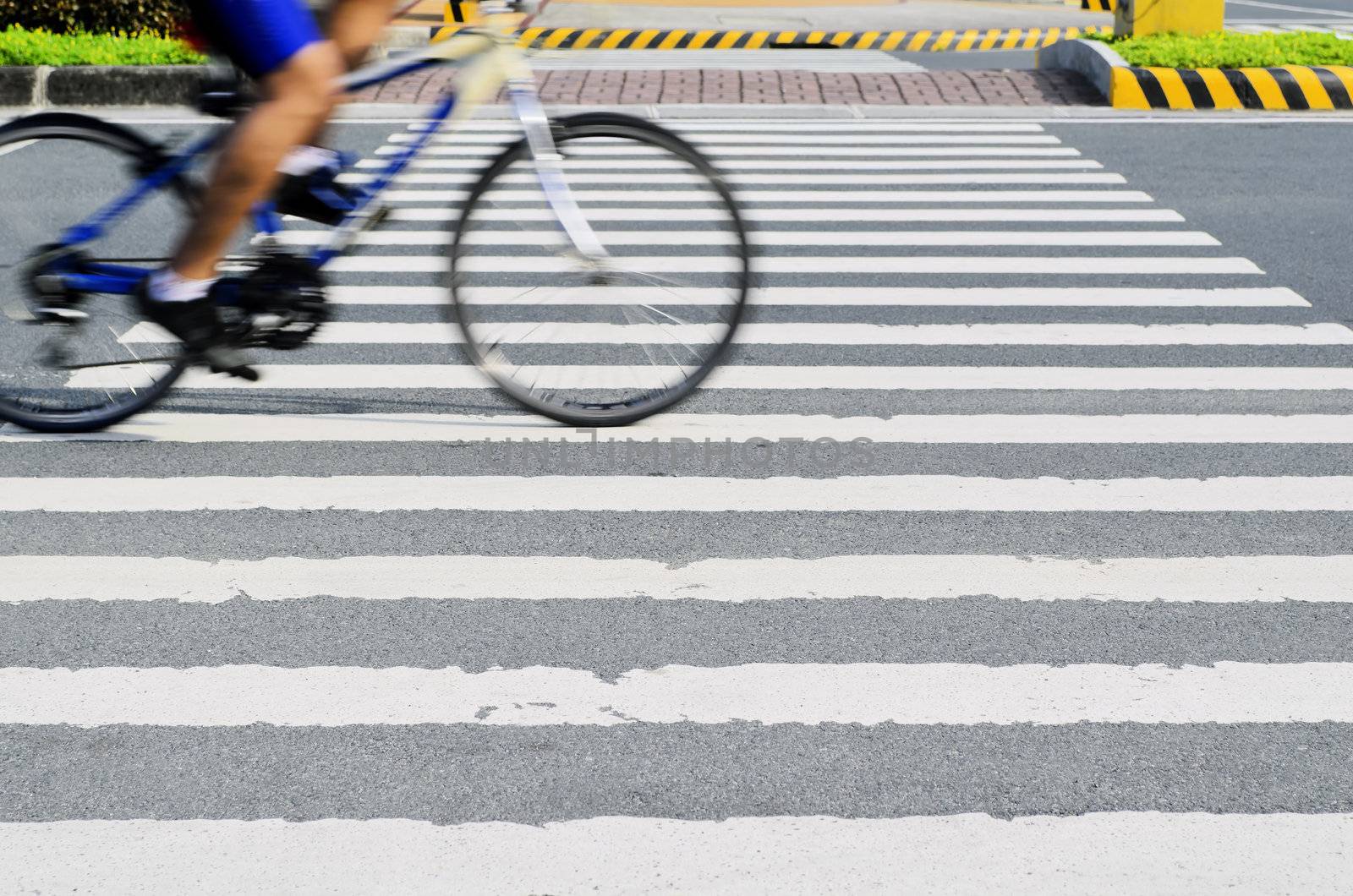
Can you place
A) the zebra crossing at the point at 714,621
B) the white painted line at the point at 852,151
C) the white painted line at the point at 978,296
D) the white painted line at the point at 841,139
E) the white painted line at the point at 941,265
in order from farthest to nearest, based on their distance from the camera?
the white painted line at the point at 841,139 < the white painted line at the point at 852,151 < the white painted line at the point at 941,265 < the white painted line at the point at 978,296 < the zebra crossing at the point at 714,621

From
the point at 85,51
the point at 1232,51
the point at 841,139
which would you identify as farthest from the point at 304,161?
the point at 1232,51

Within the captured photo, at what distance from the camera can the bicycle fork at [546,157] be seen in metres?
4.62

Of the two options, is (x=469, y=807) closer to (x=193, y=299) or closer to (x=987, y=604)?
(x=987, y=604)

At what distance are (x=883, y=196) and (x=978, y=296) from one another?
8.05 ft

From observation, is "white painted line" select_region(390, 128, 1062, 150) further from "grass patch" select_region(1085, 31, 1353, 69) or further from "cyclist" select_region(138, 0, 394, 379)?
"cyclist" select_region(138, 0, 394, 379)

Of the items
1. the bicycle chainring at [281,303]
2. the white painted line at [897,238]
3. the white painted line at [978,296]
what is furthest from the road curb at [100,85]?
the bicycle chainring at [281,303]

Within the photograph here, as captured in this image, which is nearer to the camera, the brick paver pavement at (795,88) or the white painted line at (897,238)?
the white painted line at (897,238)

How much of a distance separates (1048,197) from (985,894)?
7000 millimetres

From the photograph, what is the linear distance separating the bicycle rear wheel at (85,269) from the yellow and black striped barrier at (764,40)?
493 inches

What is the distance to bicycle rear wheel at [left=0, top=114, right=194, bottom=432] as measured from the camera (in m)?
4.65

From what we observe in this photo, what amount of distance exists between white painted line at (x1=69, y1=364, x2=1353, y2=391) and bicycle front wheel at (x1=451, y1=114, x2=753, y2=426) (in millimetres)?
128

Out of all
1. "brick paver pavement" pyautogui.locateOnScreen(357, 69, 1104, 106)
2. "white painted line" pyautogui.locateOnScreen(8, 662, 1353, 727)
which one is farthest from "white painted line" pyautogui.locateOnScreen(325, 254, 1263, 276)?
"brick paver pavement" pyautogui.locateOnScreen(357, 69, 1104, 106)

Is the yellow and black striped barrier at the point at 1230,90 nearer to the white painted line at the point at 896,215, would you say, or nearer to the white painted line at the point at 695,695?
the white painted line at the point at 896,215

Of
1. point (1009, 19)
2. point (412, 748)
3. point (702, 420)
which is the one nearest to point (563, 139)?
point (702, 420)
